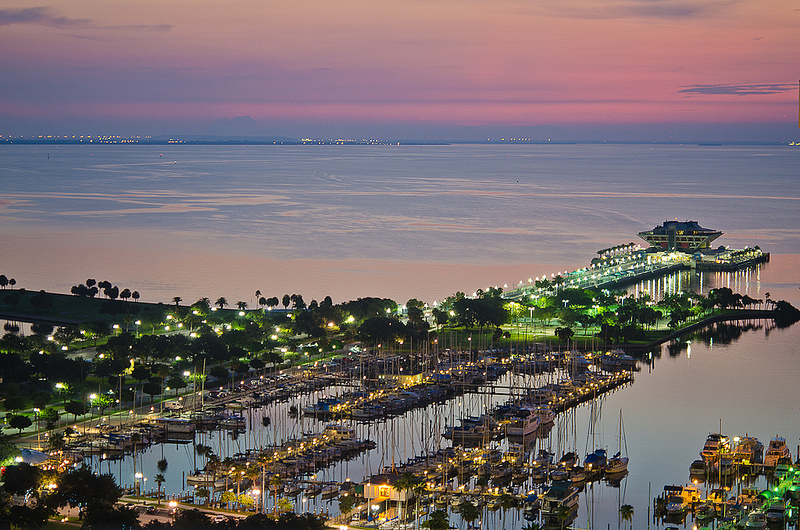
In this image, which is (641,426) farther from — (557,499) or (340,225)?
(340,225)

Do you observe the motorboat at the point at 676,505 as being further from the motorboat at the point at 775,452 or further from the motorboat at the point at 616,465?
the motorboat at the point at 775,452

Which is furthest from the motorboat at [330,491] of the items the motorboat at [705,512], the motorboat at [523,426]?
the motorboat at [705,512]

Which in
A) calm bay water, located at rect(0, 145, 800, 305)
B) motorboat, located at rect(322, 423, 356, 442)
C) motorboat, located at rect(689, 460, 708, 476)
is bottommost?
motorboat, located at rect(689, 460, 708, 476)

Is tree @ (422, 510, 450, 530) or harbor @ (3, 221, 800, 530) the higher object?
harbor @ (3, 221, 800, 530)

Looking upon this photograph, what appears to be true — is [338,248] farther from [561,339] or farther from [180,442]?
[180,442]

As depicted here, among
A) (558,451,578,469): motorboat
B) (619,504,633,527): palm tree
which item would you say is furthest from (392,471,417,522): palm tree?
(619,504,633,527): palm tree

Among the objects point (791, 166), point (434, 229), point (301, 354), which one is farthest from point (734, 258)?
point (791, 166)

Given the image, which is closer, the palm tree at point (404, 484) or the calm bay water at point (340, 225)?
the palm tree at point (404, 484)

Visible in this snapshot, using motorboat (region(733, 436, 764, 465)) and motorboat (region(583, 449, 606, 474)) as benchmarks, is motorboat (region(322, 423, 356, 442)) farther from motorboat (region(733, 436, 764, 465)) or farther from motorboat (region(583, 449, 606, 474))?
motorboat (region(733, 436, 764, 465))
